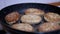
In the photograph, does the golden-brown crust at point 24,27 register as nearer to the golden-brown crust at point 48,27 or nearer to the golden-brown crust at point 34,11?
the golden-brown crust at point 48,27

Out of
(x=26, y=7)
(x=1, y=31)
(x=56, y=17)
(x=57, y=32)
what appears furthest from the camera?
(x=26, y=7)

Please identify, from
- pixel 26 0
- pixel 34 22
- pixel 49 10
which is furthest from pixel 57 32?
pixel 26 0

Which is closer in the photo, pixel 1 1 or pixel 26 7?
pixel 26 7

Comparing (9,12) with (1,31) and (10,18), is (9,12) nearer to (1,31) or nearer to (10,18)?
(10,18)

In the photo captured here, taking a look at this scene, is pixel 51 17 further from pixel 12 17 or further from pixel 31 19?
pixel 12 17

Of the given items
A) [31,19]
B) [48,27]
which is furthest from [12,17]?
[48,27]

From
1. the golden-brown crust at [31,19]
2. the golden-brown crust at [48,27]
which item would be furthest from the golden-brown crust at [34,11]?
the golden-brown crust at [48,27]

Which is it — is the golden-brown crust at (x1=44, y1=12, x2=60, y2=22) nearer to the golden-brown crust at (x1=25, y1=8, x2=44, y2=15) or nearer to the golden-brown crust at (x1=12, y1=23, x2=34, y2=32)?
the golden-brown crust at (x1=25, y1=8, x2=44, y2=15)

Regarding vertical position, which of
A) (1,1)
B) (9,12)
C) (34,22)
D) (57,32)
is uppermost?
(1,1)
